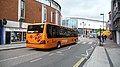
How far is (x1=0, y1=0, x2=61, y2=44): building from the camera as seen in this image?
2816 cm

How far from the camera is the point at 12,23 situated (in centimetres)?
2991

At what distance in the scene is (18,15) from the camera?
31656 mm

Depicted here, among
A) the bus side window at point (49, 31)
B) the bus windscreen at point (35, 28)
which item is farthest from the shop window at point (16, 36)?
the bus side window at point (49, 31)

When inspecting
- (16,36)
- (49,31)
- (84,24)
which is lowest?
(16,36)

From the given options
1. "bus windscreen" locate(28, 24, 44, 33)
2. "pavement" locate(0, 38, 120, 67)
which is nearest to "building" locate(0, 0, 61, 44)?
"bus windscreen" locate(28, 24, 44, 33)

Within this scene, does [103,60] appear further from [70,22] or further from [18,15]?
[70,22]

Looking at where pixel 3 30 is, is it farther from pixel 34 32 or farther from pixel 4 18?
pixel 34 32

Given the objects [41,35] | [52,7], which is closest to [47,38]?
[41,35]

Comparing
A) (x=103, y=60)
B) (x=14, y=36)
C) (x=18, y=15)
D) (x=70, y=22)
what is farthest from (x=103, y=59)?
(x=70, y=22)

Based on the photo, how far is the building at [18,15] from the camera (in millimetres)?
28156

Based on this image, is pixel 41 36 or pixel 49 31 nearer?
pixel 41 36

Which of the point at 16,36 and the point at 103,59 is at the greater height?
the point at 16,36

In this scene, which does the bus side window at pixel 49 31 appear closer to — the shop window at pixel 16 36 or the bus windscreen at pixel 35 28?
the bus windscreen at pixel 35 28

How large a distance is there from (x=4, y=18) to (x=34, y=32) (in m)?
9.51
